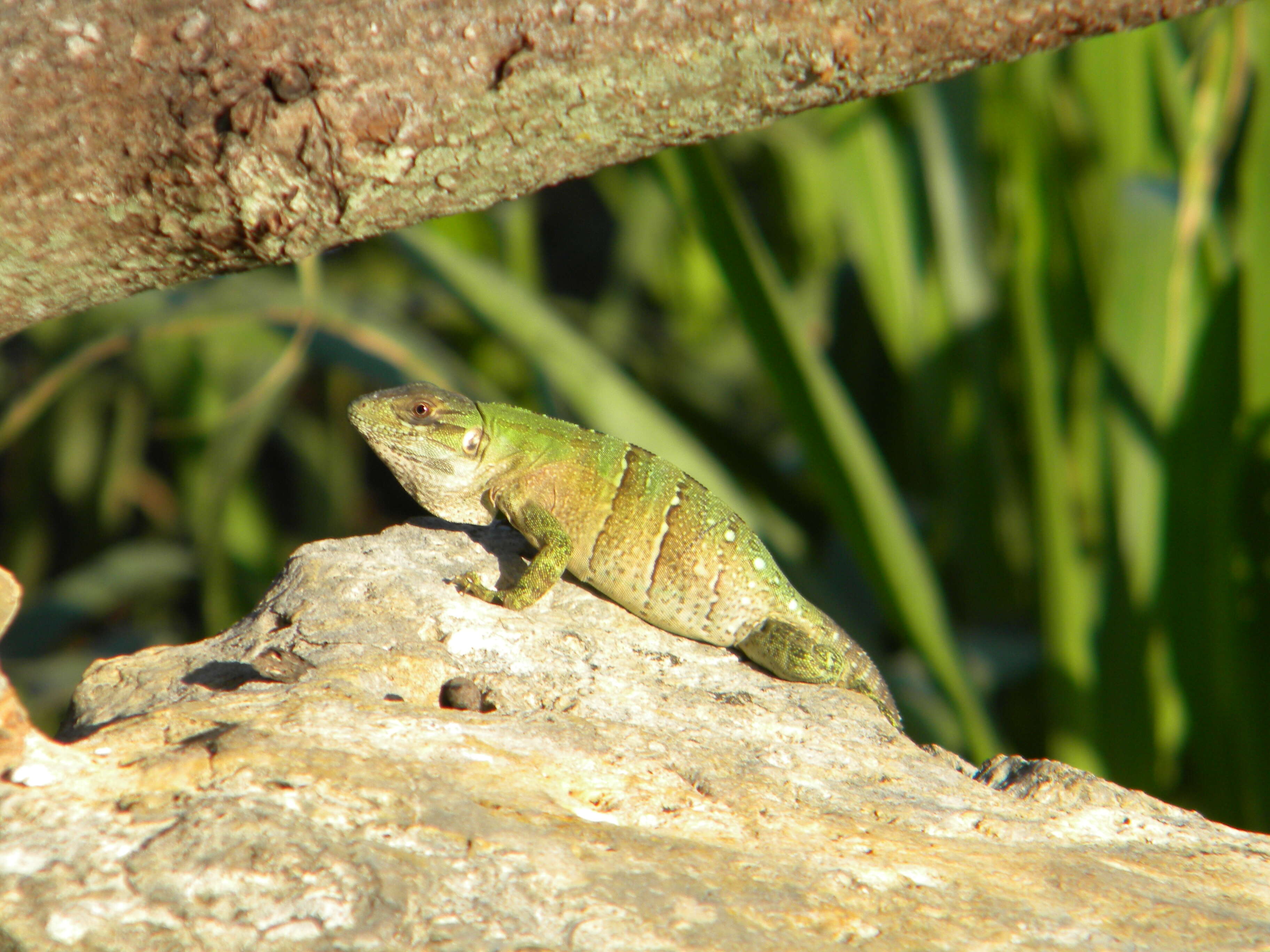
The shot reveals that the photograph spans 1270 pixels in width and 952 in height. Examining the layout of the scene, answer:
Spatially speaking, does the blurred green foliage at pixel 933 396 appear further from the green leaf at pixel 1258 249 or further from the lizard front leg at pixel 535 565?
the lizard front leg at pixel 535 565

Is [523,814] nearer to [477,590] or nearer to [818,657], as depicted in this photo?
[477,590]

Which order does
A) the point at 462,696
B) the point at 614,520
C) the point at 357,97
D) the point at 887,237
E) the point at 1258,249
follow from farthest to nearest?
the point at 887,237 → the point at 1258,249 → the point at 614,520 → the point at 462,696 → the point at 357,97

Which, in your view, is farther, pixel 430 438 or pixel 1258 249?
pixel 1258 249

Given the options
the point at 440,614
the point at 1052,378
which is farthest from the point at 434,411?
the point at 1052,378

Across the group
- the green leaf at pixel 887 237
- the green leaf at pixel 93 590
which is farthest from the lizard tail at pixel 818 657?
the green leaf at pixel 93 590

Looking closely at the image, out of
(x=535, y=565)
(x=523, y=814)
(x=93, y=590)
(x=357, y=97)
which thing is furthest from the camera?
(x=93, y=590)

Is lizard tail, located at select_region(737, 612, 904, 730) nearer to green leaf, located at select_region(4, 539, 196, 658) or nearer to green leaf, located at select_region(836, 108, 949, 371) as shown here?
green leaf, located at select_region(836, 108, 949, 371)

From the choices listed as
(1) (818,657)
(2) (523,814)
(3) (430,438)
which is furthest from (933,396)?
(2) (523,814)

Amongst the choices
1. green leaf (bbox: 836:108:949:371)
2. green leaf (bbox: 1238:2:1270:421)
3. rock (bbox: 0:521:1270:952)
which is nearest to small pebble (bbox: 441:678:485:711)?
rock (bbox: 0:521:1270:952)
